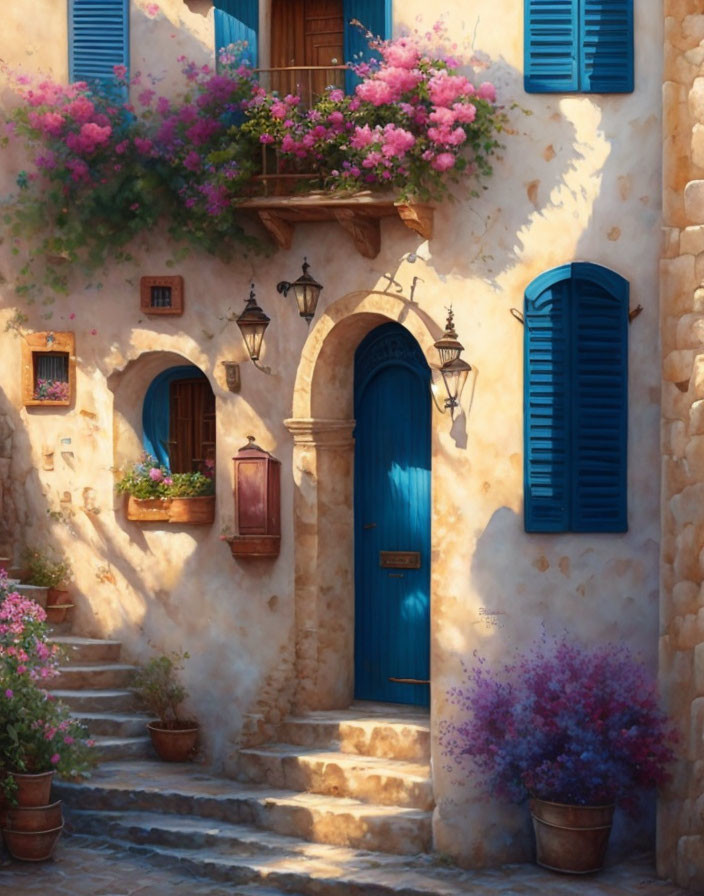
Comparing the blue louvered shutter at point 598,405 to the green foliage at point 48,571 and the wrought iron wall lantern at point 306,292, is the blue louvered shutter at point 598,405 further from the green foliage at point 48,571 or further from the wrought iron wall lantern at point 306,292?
the green foliage at point 48,571

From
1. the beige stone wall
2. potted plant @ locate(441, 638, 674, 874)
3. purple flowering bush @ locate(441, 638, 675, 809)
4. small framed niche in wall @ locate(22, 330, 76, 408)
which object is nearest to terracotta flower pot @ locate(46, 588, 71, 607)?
small framed niche in wall @ locate(22, 330, 76, 408)

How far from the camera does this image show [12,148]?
1308 centimetres

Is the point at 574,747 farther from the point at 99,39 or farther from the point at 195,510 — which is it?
the point at 99,39

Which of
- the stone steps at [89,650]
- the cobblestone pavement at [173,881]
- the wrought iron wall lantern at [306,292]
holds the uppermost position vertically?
the wrought iron wall lantern at [306,292]

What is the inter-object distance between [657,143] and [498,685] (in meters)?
3.71

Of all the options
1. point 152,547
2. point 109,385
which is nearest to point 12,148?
point 109,385

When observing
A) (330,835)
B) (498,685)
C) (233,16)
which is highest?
(233,16)

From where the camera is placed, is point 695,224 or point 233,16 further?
point 233,16

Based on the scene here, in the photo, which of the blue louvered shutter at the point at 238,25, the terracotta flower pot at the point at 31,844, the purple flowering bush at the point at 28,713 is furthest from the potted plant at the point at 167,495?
the blue louvered shutter at the point at 238,25

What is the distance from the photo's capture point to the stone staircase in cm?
1070

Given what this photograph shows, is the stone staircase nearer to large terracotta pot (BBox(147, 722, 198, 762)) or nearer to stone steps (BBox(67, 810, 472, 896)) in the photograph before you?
stone steps (BBox(67, 810, 472, 896))

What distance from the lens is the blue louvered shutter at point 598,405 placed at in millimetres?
11023

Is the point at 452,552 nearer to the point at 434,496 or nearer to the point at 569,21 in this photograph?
the point at 434,496

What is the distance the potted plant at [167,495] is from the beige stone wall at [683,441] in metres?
3.73
